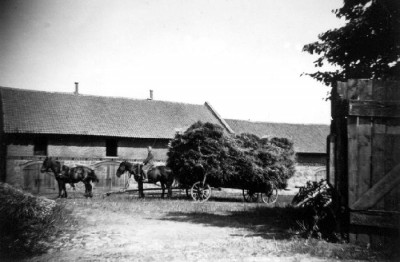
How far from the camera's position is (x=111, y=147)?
26.6 metres

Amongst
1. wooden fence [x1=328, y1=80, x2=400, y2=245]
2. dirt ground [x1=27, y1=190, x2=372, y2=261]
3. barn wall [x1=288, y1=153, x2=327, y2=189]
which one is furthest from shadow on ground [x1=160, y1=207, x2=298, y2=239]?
barn wall [x1=288, y1=153, x2=327, y2=189]

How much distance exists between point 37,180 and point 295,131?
27608 millimetres

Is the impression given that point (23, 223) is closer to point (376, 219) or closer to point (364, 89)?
point (376, 219)

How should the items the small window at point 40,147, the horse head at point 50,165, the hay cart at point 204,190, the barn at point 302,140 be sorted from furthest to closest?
the barn at point 302,140 → the small window at point 40,147 → the horse head at point 50,165 → the hay cart at point 204,190

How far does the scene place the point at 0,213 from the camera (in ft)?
21.8

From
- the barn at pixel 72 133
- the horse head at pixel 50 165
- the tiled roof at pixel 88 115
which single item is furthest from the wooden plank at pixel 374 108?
the barn at pixel 72 133

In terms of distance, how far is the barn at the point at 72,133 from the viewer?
22.7 meters

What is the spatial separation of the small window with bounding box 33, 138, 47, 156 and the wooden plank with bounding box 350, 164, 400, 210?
76.2 ft

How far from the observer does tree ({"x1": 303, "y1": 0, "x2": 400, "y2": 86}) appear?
31.6 feet

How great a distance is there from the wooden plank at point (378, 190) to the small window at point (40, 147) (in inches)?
915

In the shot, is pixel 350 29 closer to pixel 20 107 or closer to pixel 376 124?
pixel 376 124

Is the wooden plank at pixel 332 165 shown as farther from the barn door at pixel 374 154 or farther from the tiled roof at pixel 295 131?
the tiled roof at pixel 295 131

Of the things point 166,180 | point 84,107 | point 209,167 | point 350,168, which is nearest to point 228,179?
point 209,167

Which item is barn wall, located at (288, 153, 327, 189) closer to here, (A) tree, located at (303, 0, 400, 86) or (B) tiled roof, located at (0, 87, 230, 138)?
(B) tiled roof, located at (0, 87, 230, 138)
